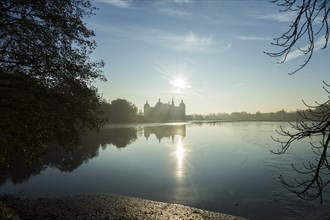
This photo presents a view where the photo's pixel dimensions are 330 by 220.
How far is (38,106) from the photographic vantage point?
13.7 meters

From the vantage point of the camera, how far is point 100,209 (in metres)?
19.4

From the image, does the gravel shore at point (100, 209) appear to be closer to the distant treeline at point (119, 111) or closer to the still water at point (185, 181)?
the still water at point (185, 181)

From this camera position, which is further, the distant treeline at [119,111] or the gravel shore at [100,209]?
the distant treeline at [119,111]

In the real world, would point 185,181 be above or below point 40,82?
below

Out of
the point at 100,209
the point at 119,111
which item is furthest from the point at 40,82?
the point at 119,111

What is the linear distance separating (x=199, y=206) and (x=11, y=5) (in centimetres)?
1757

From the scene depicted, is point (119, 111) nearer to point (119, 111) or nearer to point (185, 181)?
point (119, 111)

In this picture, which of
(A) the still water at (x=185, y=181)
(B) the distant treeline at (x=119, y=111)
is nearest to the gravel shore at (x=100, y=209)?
(A) the still water at (x=185, y=181)

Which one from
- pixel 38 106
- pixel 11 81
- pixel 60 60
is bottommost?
pixel 38 106

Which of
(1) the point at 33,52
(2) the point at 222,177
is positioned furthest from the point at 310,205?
(1) the point at 33,52

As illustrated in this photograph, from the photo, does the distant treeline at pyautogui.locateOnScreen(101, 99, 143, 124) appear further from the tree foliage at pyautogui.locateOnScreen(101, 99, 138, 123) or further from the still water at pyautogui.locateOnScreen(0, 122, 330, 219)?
the still water at pyautogui.locateOnScreen(0, 122, 330, 219)

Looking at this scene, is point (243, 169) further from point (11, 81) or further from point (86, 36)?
point (11, 81)

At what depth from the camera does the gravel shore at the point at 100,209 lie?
17547 mm

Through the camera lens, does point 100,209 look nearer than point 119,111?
Yes
